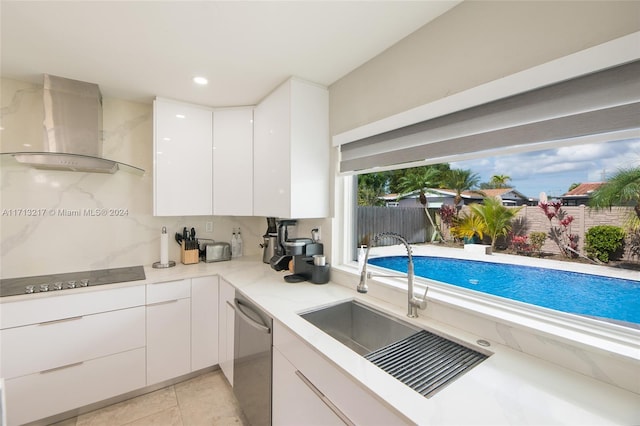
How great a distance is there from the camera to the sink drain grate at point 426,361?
88 cm

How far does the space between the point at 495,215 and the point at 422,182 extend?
471 mm

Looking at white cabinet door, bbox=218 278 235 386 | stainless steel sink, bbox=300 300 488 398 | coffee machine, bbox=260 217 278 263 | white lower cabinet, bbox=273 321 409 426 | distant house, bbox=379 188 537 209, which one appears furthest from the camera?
coffee machine, bbox=260 217 278 263

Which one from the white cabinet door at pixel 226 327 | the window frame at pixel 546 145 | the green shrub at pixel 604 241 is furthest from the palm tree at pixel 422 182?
the white cabinet door at pixel 226 327

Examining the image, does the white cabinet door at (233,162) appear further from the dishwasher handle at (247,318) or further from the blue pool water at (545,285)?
the blue pool water at (545,285)

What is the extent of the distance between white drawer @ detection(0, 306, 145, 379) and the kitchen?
339 millimetres

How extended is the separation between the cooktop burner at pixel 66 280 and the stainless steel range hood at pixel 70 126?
80cm

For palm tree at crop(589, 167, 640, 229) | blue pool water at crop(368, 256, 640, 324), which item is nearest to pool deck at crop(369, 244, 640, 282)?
blue pool water at crop(368, 256, 640, 324)

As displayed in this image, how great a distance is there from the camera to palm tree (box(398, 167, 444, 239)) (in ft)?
5.29

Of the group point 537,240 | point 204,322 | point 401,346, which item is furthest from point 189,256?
point 537,240

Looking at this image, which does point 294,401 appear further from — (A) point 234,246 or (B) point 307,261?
(A) point 234,246

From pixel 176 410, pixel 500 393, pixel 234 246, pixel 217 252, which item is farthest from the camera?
pixel 234 246

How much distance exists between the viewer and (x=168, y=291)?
6.39ft

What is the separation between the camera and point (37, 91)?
197 cm

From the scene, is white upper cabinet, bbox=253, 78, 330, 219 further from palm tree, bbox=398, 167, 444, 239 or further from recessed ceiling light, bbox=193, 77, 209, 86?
palm tree, bbox=398, 167, 444, 239
